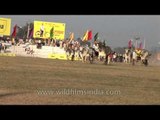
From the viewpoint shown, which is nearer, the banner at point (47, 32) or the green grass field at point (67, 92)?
the green grass field at point (67, 92)

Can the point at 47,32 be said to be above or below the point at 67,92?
above

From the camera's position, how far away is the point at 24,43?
91.4ft

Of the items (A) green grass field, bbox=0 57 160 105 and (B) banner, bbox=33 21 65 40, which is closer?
(A) green grass field, bbox=0 57 160 105

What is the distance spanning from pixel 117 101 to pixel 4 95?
9.37 feet

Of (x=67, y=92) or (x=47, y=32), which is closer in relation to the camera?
(x=67, y=92)

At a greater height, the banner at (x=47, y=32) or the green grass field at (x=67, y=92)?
the banner at (x=47, y=32)

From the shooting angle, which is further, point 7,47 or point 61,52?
point 61,52

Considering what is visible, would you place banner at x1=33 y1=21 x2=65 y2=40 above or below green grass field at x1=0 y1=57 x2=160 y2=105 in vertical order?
above

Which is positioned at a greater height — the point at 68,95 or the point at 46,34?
the point at 46,34
